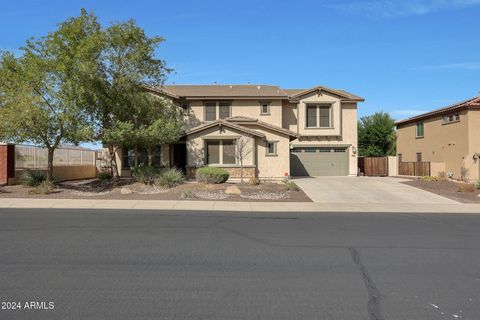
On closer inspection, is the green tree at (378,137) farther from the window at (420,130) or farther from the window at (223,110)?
the window at (223,110)

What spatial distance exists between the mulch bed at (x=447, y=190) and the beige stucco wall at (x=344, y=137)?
7.30 metres

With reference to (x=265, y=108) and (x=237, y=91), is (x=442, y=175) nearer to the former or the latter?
(x=265, y=108)

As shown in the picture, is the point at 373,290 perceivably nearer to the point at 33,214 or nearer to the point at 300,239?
the point at 300,239

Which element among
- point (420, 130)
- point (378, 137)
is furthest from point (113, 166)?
point (378, 137)

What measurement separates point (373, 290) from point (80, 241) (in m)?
6.20

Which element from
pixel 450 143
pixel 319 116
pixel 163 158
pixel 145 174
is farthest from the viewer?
pixel 319 116

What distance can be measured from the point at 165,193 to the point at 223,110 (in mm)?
13341

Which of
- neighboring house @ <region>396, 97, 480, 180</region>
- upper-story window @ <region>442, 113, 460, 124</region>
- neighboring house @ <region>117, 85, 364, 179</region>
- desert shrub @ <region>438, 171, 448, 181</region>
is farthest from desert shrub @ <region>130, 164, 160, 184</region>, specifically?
upper-story window @ <region>442, 113, 460, 124</region>

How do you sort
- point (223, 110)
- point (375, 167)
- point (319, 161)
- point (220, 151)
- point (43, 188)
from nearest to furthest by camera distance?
point (43, 188) → point (220, 151) → point (223, 110) → point (319, 161) → point (375, 167)

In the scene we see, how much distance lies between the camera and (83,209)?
1642 centimetres

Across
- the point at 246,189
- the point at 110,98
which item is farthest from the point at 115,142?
the point at 246,189

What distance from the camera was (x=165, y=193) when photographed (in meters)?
21.6

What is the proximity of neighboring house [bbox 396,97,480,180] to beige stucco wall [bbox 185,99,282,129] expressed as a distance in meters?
12.4

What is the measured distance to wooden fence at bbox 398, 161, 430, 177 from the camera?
34.3m
